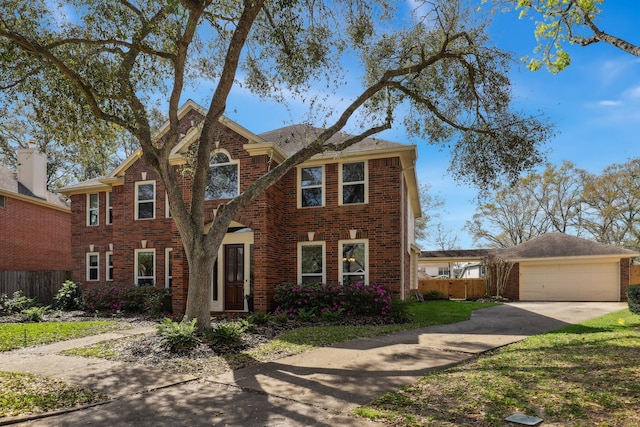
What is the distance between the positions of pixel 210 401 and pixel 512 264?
73.7 ft

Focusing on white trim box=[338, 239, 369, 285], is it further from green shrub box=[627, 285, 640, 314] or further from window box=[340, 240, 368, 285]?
green shrub box=[627, 285, 640, 314]

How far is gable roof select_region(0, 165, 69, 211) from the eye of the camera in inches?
790

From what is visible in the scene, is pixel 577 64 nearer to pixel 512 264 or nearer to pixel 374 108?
pixel 374 108

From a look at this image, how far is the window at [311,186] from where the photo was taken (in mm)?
14773

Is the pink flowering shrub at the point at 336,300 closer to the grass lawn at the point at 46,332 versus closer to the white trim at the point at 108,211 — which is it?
the grass lawn at the point at 46,332

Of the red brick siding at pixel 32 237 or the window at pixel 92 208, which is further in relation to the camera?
the red brick siding at pixel 32 237

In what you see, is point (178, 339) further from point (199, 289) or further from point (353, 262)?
point (353, 262)

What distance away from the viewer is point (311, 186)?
48.7 ft

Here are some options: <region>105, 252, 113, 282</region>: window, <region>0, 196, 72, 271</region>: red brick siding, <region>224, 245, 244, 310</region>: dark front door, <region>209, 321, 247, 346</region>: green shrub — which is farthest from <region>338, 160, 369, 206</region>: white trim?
<region>0, 196, 72, 271</region>: red brick siding

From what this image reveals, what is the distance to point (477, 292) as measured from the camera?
25891 millimetres

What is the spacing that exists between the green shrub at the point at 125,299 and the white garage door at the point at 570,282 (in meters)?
19.2

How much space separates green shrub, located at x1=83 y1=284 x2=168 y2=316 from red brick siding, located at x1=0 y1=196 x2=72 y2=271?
7.25 meters

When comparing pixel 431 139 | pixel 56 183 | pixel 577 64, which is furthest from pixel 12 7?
pixel 56 183

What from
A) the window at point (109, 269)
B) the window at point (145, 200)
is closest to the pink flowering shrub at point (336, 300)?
the window at point (145, 200)
